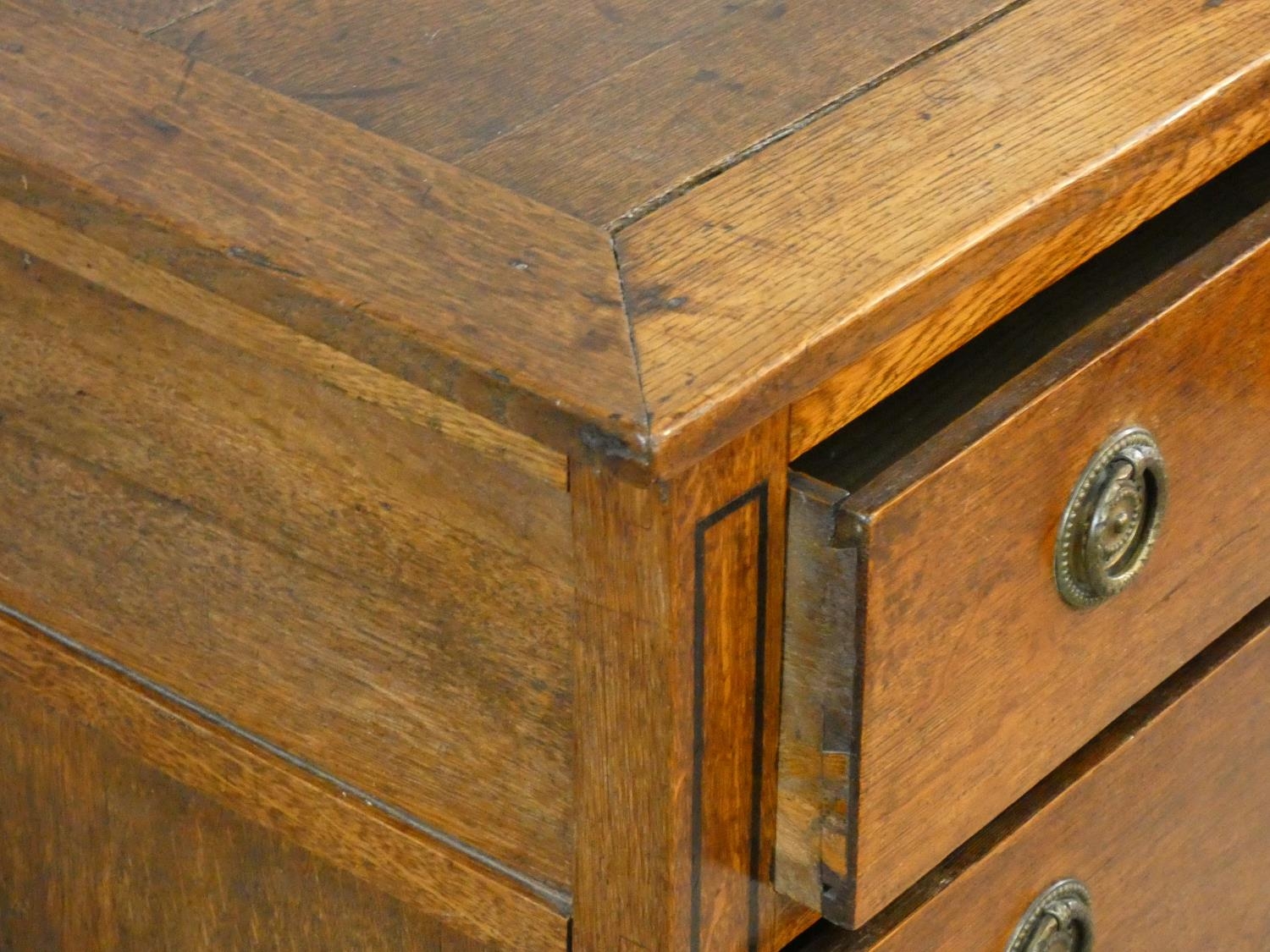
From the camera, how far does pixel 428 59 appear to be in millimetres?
689

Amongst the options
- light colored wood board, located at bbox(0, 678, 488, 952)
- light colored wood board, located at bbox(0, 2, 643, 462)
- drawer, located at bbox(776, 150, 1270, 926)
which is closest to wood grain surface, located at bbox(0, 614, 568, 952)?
light colored wood board, located at bbox(0, 678, 488, 952)

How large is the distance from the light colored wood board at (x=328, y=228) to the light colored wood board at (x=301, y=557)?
54mm

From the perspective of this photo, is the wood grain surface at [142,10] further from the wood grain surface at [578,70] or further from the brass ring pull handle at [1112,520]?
the brass ring pull handle at [1112,520]

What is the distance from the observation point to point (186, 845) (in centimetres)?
83

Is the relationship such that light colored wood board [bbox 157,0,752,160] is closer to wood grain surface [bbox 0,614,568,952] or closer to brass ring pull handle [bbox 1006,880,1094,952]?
wood grain surface [bbox 0,614,568,952]

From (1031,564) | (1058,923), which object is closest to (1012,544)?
(1031,564)

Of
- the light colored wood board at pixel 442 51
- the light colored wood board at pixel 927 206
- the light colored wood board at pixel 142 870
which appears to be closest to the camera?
the light colored wood board at pixel 927 206

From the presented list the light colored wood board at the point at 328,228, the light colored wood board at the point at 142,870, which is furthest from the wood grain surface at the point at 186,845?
the light colored wood board at the point at 328,228

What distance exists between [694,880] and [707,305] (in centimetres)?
20

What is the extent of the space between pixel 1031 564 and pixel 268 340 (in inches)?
10.7

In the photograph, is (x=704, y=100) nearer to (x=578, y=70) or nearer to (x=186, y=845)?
(x=578, y=70)

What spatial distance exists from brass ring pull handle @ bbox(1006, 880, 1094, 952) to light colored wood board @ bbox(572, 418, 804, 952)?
16 cm

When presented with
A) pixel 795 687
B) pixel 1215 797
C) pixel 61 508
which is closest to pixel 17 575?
pixel 61 508

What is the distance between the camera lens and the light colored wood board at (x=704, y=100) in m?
0.62
